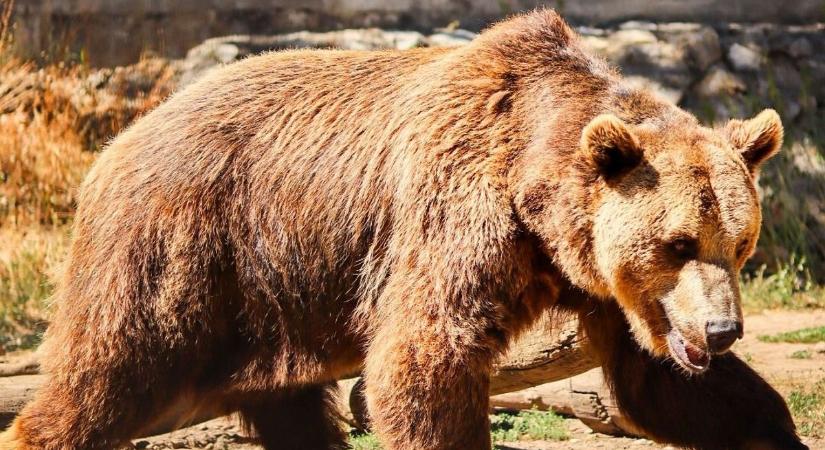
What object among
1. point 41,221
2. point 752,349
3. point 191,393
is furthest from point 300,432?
point 41,221

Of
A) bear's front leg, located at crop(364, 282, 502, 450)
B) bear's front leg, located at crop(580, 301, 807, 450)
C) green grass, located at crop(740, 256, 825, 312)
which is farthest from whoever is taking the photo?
green grass, located at crop(740, 256, 825, 312)

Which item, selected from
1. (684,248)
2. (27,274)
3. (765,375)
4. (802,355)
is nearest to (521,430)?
(765,375)

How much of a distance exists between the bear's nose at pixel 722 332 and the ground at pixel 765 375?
226 centimetres

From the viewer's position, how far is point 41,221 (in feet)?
35.3

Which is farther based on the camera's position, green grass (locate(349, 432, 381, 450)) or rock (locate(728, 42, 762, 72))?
rock (locate(728, 42, 762, 72))

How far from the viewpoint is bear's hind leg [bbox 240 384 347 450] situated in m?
6.13

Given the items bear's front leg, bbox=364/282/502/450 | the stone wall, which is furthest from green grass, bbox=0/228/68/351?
bear's front leg, bbox=364/282/502/450

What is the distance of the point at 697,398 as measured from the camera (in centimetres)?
549

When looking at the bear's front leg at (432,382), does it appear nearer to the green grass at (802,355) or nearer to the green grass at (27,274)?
the green grass at (802,355)

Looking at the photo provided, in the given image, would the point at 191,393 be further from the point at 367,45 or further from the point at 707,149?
the point at 367,45

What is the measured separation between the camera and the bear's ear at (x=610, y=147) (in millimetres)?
4574

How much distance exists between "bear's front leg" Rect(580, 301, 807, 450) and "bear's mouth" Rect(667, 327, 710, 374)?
2.21 ft

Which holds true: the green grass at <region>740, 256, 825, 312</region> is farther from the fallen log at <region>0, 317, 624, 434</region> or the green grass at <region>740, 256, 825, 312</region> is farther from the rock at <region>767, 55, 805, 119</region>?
the fallen log at <region>0, 317, 624, 434</region>

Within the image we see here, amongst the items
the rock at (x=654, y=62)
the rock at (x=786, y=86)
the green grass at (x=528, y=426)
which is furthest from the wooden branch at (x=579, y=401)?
the rock at (x=786, y=86)
